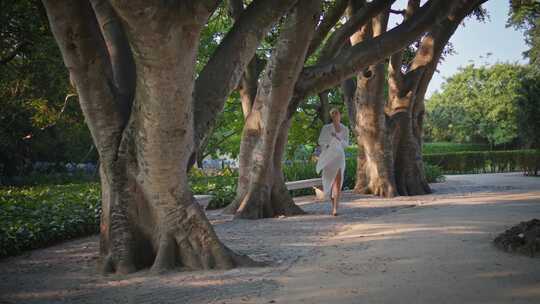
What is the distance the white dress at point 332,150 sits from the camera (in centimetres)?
1067

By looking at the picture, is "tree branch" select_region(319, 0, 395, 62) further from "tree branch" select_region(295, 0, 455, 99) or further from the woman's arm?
the woman's arm

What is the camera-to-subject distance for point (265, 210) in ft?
36.3

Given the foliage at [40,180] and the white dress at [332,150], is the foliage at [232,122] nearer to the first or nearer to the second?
the foliage at [40,180]

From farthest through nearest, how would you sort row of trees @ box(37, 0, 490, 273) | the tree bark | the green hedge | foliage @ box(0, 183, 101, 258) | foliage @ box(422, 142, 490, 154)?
foliage @ box(422, 142, 490, 154) < the green hedge < the tree bark < foliage @ box(0, 183, 101, 258) < row of trees @ box(37, 0, 490, 273)

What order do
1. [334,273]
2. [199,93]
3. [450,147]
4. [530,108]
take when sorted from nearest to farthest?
[334,273] → [199,93] → [530,108] → [450,147]

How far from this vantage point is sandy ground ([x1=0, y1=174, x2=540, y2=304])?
4.45 metres

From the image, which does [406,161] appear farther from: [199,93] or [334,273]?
[334,273]

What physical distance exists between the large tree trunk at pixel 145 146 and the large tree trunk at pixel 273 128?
3747 millimetres

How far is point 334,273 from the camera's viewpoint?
527 centimetres

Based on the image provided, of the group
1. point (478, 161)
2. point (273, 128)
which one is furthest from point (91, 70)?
point (478, 161)

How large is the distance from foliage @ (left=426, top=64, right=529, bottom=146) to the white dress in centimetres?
3472

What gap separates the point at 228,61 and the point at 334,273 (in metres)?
2.82

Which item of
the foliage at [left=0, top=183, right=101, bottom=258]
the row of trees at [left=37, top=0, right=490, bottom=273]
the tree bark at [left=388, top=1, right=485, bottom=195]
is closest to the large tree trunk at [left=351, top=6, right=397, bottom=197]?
the tree bark at [left=388, top=1, right=485, bottom=195]

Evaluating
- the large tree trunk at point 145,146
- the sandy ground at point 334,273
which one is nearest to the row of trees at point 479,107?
the sandy ground at point 334,273
